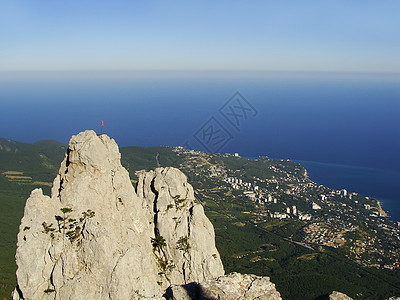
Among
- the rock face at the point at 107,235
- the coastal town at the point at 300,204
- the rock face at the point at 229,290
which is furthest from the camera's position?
the coastal town at the point at 300,204

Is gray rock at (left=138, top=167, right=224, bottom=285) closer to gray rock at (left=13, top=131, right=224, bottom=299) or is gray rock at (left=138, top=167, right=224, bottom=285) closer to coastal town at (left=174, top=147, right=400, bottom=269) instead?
gray rock at (left=13, top=131, right=224, bottom=299)

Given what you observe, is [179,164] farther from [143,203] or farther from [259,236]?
[143,203]

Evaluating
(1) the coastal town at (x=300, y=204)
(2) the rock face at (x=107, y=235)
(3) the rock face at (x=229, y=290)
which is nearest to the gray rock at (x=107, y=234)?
(2) the rock face at (x=107, y=235)

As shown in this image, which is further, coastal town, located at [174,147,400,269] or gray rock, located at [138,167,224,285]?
coastal town, located at [174,147,400,269]

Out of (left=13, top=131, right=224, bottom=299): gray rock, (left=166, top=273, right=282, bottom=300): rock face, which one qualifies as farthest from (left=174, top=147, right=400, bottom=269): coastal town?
(left=166, top=273, right=282, bottom=300): rock face

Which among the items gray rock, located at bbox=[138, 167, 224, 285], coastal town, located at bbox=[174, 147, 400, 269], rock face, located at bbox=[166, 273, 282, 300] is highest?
rock face, located at bbox=[166, 273, 282, 300]

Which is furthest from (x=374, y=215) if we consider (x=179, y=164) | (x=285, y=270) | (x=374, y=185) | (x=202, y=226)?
(x=202, y=226)

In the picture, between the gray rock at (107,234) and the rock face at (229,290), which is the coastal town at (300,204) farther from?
the rock face at (229,290)
